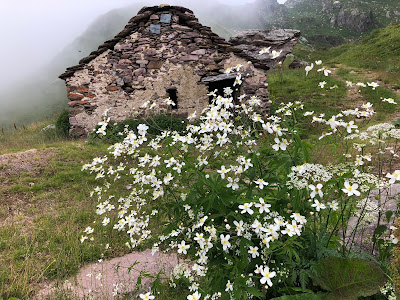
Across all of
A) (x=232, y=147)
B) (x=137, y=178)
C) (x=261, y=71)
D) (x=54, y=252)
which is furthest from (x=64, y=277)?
(x=261, y=71)

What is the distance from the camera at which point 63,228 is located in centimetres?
A: 419

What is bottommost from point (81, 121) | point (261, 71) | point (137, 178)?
point (81, 121)

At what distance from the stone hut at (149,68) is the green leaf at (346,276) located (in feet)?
29.6

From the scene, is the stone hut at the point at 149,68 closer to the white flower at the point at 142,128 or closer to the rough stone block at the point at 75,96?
the rough stone block at the point at 75,96

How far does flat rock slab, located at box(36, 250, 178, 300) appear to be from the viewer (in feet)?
9.32

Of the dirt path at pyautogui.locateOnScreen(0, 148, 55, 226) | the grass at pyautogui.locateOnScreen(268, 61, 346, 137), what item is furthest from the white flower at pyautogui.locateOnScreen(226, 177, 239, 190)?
the grass at pyautogui.locateOnScreen(268, 61, 346, 137)

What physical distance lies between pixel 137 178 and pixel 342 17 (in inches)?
2986

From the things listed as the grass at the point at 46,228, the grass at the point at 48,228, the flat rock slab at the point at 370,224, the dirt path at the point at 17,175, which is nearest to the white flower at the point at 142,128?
the grass at the point at 48,228

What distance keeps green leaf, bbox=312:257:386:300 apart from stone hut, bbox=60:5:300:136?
9035mm

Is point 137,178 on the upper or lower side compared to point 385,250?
upper

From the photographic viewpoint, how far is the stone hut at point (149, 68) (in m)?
10.5

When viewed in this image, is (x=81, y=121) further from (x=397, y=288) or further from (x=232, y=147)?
(x=397, y=288)

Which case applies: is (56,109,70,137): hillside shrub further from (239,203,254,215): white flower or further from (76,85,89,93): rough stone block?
(239,203,254,215): white flower

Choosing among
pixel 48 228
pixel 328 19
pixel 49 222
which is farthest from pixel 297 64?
pixel 328 19
